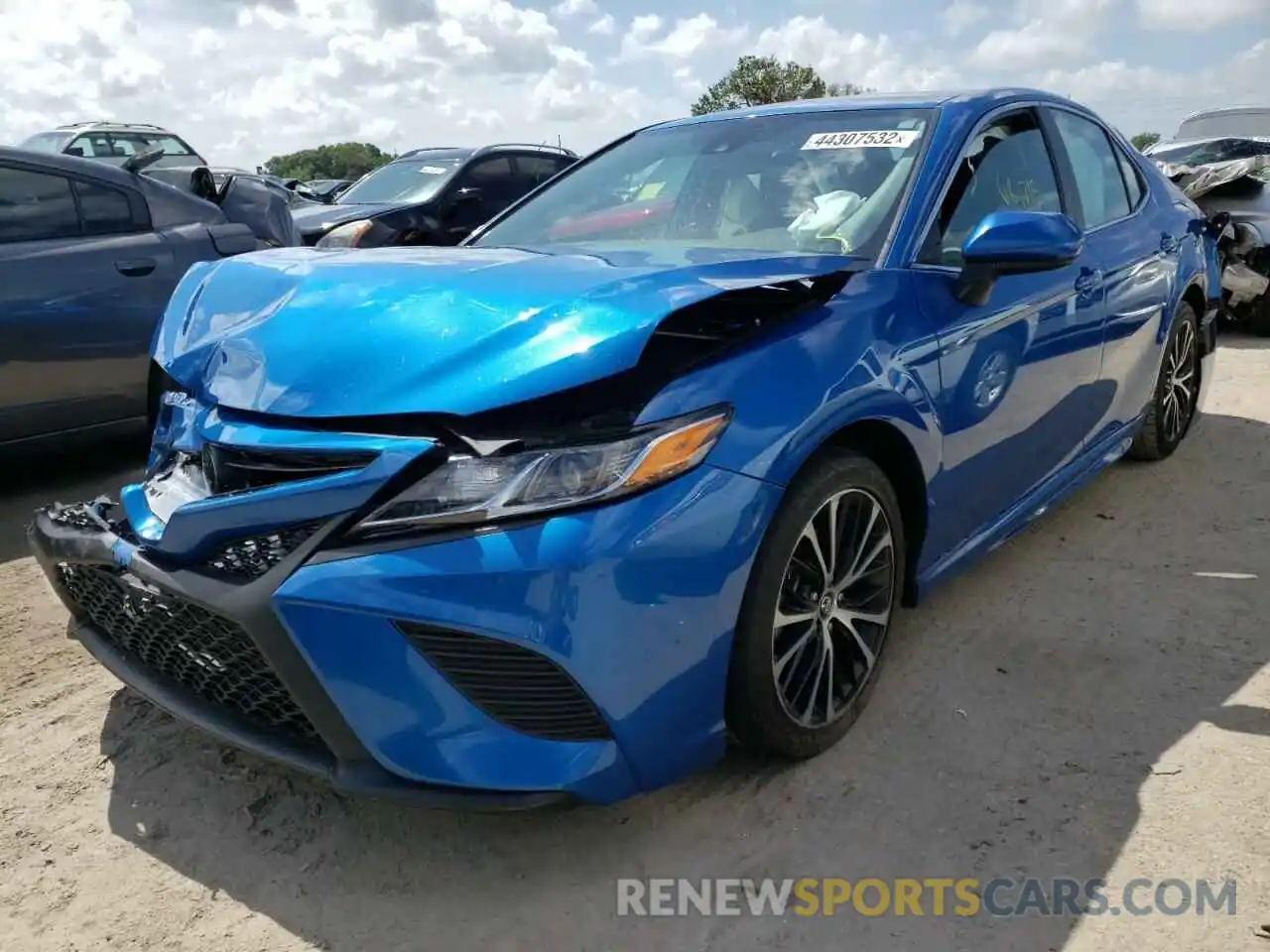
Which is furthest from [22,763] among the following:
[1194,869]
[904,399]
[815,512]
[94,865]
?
[1194,869]

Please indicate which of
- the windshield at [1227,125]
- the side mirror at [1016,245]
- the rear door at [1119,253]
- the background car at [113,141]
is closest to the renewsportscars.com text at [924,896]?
the side mirror at [1016,245]

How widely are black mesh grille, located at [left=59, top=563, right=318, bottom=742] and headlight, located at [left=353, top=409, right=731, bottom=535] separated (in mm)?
384

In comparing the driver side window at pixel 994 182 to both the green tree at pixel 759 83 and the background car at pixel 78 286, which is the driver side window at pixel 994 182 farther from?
the green tree at pixel 759 83

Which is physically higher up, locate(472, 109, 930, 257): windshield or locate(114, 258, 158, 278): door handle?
locate(472, 109, 930, 257): windshield

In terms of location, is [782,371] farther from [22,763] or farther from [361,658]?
[22,763]

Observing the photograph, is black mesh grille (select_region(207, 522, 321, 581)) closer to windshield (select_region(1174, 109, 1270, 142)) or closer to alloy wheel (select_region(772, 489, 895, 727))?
alloy wheel (select_region(772, 489, 895, 727))

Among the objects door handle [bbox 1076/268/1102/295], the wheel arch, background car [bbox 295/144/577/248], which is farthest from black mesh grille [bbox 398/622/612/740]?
background car [bbox 295/144/577/248]

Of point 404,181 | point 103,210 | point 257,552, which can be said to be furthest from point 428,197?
point 257,552

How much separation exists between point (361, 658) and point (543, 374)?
595mm

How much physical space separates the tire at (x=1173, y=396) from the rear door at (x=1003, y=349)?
3.67 ft

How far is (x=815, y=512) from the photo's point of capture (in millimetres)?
2131

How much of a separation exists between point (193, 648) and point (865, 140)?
86.1 inches

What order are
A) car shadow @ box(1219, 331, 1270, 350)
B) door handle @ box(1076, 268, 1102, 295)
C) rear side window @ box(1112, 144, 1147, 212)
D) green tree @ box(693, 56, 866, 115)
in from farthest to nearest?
green tree @ box(693, 56, 866, 115) < car shadow @ box(1219, 331, 1270, 350) < rear side window @ box(1112, 144, 1147, 212) < door handle @ box(1076, 268, 1102, 295)

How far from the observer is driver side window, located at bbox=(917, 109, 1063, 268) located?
268 cm
